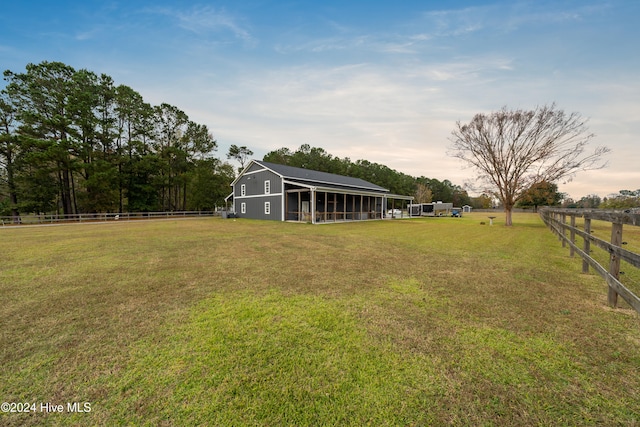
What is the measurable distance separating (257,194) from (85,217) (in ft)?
64.7

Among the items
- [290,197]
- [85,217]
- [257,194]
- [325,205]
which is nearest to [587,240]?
[325,205]

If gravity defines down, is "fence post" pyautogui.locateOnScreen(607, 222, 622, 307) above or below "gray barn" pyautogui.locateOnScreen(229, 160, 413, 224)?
below

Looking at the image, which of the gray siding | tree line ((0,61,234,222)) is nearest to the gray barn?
the gray siding

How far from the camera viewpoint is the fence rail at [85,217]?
21.8 metres

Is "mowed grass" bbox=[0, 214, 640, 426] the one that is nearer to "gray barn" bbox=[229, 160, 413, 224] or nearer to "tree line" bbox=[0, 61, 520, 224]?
"gray barn" bbox=[229, 160, 413, 224]

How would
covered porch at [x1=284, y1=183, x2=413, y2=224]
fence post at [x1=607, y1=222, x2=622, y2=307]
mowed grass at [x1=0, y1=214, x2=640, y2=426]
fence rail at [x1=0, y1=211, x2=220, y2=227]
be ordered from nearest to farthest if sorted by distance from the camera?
mowed grass at [x1=0, y1=214, x2=640, y2=426] < fence post at [x1=607, y1=222, x2=622, y2=307] < covered porch at [x1=284, y1=183, x2=413, y2=224] < fence rail at [x1=0, y1=211, x2=220, y2=227]

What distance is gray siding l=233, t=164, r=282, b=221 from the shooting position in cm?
2220

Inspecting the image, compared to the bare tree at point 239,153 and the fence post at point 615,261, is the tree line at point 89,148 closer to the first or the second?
the bare tree at point 239,153

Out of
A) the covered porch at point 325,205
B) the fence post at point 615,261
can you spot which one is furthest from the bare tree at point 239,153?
the fence post at point 615,261

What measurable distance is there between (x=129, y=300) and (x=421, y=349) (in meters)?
4.62

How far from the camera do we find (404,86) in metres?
15.0

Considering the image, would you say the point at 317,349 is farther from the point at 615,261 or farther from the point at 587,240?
the point at 587,240

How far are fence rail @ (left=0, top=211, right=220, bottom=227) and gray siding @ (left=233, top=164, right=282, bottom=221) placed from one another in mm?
10048

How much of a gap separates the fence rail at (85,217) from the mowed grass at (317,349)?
84.3 feet
